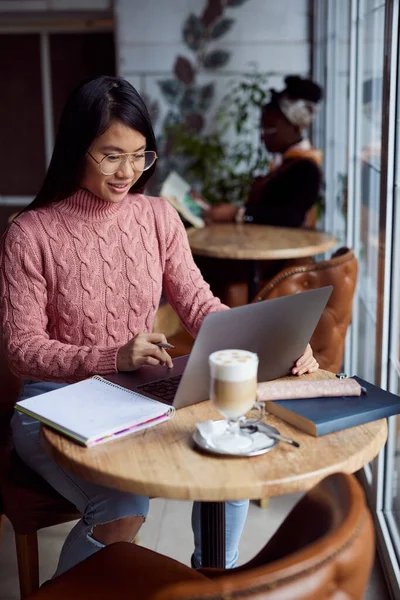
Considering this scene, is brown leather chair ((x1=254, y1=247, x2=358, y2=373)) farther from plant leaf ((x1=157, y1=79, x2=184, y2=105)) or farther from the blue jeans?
plant leaf ((x1=157, y1=79, x2=184, y2=105))

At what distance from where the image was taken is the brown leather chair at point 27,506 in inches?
68.9

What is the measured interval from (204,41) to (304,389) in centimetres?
401

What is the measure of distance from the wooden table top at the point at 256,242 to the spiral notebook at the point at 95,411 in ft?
5.46

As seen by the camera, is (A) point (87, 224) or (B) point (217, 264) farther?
(B) point (217, 264)

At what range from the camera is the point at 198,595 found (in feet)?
2.70

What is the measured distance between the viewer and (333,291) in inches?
92.7

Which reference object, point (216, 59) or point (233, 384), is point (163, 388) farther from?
point (216, 59)

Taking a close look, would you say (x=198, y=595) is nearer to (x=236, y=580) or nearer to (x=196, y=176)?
(x=236, y=580)

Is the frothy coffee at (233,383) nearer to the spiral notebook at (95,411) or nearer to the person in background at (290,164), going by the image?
the spiral notebook at (95,411)

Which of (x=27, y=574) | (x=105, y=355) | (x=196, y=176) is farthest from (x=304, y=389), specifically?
(x=196, y=176)

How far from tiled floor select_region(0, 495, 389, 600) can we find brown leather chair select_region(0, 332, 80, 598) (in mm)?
379

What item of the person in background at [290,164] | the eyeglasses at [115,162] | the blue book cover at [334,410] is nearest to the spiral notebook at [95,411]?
the blue book cover at [334,410]

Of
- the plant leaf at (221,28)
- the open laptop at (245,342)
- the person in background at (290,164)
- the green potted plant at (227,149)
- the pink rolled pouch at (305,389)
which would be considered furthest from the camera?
the plant leaf at (221,28)

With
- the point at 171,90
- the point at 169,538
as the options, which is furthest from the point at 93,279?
the point at 171,90
